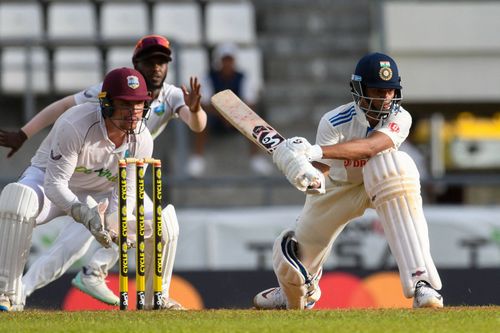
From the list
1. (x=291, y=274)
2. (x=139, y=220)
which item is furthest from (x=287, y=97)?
(x=139, y=220)

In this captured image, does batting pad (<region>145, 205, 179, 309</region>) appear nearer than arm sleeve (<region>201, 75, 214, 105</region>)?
Yes

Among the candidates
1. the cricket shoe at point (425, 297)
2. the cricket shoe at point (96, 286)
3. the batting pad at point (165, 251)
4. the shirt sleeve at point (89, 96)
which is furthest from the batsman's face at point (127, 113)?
the cricket shoe at point (425, 297)

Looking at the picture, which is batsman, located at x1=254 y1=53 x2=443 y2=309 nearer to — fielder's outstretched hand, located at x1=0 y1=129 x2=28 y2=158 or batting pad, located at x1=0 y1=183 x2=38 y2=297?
batting pad, located at x1=0 y1=183 x2=38 y2=297

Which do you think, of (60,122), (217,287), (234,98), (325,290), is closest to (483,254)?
(325,290)

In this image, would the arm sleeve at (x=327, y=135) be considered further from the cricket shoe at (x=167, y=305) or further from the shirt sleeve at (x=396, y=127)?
the cricket shoe at (x=167, y=305)

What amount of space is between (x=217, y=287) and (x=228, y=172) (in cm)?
259

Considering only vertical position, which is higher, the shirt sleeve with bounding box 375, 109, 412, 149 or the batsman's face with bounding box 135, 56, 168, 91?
the batsman's face with bounding box 135, 56, 168, 91

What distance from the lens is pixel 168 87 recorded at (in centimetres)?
697

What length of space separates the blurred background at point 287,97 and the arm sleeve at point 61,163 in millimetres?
3307

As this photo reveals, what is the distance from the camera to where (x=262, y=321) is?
5.22 metres

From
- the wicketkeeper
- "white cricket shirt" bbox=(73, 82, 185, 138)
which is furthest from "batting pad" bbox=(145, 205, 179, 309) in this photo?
"white cricket shirt" bbox=(73, 82, 185, 138)

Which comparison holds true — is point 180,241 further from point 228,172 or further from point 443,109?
point 443,109

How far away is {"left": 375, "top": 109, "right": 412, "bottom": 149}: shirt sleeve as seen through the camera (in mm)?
6012

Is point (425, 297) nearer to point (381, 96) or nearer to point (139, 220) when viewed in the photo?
point (381, 96)
